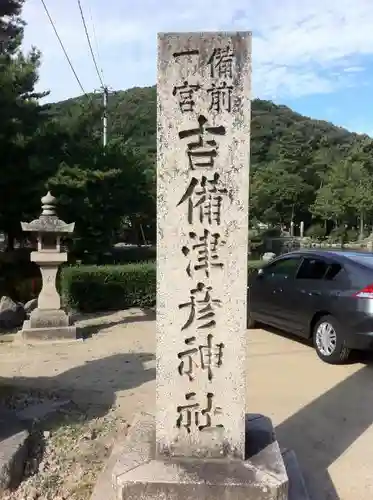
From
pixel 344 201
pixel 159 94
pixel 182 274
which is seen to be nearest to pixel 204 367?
pixel 182 274

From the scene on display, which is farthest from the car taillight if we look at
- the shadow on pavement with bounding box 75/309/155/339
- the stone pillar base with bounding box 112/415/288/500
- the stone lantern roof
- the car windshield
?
the stone lantern roof

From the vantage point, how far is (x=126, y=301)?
10.9 m

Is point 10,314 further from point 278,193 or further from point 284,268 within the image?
point 278,193

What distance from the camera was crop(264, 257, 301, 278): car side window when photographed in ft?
24.3

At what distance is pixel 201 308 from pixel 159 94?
1247mm

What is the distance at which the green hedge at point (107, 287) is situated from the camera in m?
10.5

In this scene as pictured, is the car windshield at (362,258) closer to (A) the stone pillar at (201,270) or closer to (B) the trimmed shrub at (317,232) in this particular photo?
(A) the stone pillar at (201,270)

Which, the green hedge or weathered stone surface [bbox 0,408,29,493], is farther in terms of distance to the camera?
the green hedge

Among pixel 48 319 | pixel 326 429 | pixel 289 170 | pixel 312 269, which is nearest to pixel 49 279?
pixel 48 319

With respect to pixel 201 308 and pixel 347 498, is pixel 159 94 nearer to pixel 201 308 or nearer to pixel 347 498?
pixel 201 308

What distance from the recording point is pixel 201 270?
9.30ft

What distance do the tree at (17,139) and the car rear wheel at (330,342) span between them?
11517 millimetres

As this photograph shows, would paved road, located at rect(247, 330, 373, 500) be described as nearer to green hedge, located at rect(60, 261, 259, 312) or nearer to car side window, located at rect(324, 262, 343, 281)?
car side window, located at rect(324, 262, 343, 281)

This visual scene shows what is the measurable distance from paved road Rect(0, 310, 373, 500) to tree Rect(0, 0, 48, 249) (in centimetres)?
877
